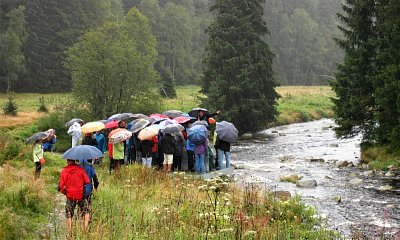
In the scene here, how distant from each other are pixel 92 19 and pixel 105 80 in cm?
3421

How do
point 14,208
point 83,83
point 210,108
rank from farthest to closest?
point 210,108
point 83,83
point 14,208

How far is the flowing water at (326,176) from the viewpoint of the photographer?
12836 millimetres

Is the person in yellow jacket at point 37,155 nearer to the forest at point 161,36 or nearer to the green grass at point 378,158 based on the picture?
the green grass at point 378,158

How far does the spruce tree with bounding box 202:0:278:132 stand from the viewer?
36.2 meters

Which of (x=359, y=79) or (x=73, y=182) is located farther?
(x=359, y=79)

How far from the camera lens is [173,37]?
265 ft

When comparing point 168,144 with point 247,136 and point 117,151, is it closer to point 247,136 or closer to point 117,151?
point 117,151

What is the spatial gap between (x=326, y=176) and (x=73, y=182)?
13627 millimetres

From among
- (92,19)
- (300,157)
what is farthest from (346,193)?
(92,19)

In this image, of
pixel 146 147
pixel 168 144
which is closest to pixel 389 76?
pixel 168 144

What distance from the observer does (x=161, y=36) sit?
80375 millimetres

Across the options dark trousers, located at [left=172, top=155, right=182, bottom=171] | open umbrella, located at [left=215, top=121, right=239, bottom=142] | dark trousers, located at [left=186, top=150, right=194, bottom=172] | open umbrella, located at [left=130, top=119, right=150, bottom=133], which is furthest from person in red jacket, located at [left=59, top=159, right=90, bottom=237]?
open umbrella, located at [left=215, top=121, right=239, bottom=142]

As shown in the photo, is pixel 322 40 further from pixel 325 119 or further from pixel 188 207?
pixel 188 207

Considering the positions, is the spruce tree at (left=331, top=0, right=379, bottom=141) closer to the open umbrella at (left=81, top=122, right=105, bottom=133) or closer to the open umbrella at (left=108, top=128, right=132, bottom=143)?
the open umbrella at (left=108, top=128, right=132, bottom=143)
